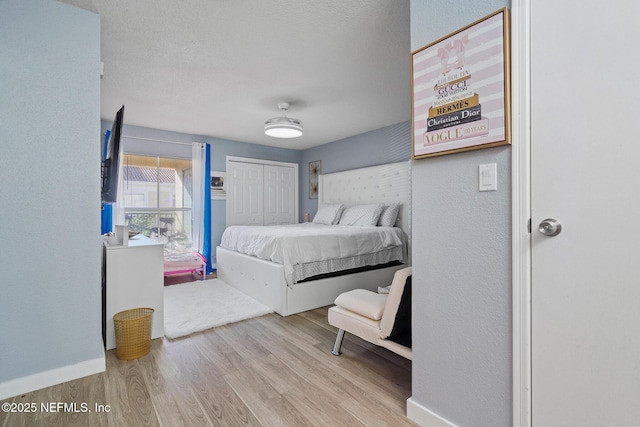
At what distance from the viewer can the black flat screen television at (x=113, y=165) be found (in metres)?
2.24

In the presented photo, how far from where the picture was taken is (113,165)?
2367mm

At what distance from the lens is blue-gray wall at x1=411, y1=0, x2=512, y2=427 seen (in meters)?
1.21

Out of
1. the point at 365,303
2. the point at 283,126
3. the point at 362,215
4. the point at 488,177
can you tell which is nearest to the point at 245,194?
the point at 362,215

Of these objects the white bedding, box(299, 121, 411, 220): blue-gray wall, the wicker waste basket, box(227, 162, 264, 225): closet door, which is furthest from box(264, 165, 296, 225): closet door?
A: the wicker waste basket

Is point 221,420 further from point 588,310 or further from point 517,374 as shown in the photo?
point 588,310

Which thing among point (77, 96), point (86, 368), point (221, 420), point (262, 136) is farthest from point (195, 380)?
point (262, 136)

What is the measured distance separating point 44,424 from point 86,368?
1.42ft

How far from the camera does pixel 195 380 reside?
6.14 ft

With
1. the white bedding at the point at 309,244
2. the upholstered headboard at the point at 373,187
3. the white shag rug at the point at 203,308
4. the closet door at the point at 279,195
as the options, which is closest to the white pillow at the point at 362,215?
the upholstered headboard at the point at 373,187

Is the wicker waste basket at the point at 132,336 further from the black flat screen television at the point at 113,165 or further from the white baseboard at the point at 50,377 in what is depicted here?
the black flat screen television at the point at 113,165

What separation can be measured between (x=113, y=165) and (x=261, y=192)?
3517 millimetres

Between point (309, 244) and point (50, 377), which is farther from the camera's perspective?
point (309, 244)

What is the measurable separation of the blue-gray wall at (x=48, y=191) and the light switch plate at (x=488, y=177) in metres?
2.18

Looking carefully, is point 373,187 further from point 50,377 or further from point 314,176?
point 50,377
